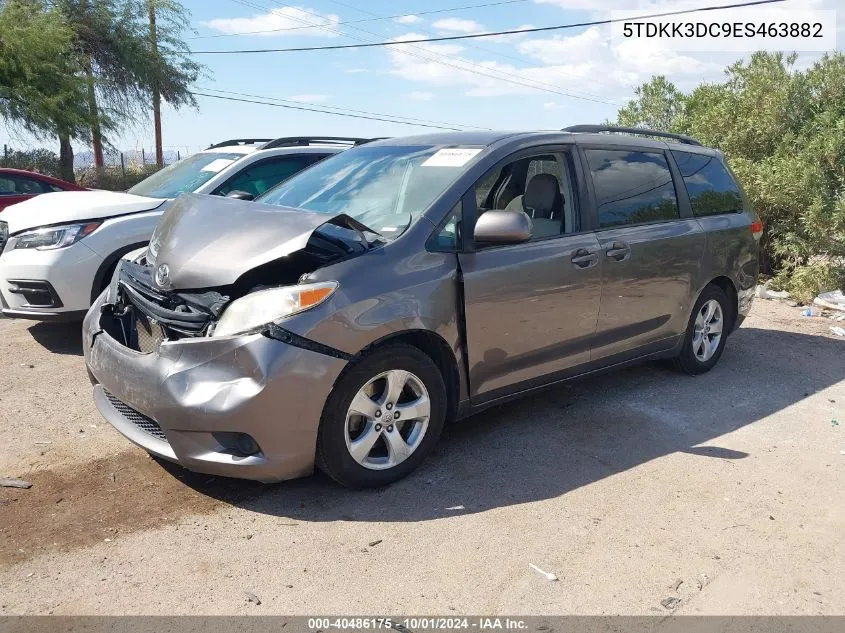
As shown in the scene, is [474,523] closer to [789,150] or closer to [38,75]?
[789,150]

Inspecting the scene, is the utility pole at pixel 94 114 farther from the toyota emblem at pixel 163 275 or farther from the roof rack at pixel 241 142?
the toyota emblem at pixel 163 275

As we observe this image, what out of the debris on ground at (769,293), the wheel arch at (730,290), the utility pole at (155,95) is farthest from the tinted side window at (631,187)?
the utility pole at (155,95)

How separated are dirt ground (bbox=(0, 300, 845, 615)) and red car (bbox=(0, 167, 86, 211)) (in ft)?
22.9

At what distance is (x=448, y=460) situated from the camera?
4.22 meters

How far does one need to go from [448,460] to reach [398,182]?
1591 millimetres

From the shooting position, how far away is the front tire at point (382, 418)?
3551mm

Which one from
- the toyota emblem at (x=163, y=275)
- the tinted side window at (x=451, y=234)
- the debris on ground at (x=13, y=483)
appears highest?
the tinted side window at (x=451, y=234)

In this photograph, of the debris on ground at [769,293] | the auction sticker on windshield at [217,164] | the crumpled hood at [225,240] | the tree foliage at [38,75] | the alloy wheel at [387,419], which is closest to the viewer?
the crumpled hood at [225,240]

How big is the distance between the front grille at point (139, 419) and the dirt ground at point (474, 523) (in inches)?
12.8

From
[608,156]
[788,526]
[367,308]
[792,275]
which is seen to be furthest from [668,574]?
[792,275]

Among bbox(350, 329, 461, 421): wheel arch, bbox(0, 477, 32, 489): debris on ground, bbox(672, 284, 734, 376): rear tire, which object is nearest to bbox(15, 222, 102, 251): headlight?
bbox(0, 477, 32, 489): debris on ground

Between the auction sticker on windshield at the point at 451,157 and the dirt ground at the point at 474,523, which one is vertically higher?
the auction sticker on windshield at the point at 451,157

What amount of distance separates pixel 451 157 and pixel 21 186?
918cm

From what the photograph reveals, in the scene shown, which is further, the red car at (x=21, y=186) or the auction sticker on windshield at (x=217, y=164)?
the red car at (x=21, y=186)
